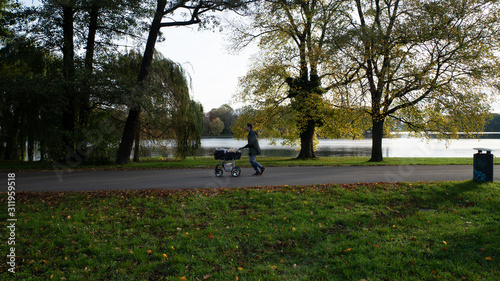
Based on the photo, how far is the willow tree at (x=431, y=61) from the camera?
17.2 meters

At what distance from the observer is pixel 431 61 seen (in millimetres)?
17938

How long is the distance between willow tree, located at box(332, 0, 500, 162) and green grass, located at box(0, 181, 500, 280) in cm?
1057

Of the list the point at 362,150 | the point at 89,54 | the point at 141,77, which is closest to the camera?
the point at 89,54

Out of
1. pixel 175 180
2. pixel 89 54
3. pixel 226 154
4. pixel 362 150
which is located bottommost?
pixel 362 150

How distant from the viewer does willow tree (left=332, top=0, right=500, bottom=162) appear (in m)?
17.2

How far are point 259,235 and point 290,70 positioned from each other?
64.0 ft

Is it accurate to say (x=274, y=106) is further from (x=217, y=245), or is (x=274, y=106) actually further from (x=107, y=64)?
(x=217, y=245)

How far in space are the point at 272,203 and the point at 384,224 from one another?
102 inches

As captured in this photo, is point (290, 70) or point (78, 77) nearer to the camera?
point (78, 77)

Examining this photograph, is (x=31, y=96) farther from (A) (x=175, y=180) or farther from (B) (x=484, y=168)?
(B) (x=484, y=168)

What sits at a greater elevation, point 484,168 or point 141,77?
point 141,77

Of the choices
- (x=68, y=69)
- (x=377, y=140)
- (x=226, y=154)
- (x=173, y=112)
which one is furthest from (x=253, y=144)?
(x=377, y=140)

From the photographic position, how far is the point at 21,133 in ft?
57.5

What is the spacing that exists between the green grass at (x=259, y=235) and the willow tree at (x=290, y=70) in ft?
45.0
